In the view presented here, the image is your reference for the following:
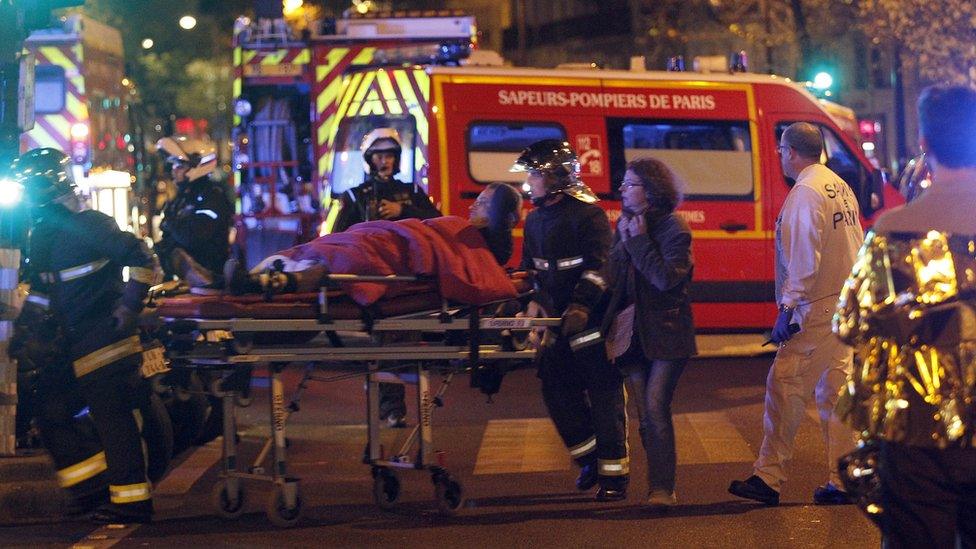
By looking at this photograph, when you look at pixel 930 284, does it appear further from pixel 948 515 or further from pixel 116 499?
pixel 116 499

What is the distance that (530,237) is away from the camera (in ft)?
25.5

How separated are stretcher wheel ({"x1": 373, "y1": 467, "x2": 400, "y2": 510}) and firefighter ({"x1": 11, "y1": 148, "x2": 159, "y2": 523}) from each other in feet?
3.60

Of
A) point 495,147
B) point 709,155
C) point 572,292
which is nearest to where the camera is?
point 572,292

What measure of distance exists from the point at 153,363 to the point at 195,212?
282 centimetres

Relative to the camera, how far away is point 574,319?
288 inches

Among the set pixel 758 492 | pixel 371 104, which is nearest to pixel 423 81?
pixel 371 104

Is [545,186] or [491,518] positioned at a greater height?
[545,186]

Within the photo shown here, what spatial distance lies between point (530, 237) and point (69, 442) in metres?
2.50

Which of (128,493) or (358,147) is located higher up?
(358,147)

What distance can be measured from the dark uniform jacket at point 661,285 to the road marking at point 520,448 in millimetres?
1500

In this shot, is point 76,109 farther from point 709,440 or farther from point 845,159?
point 709,440

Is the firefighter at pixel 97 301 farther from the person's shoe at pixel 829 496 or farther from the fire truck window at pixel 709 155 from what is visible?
the fire truck window at pixel 709 155

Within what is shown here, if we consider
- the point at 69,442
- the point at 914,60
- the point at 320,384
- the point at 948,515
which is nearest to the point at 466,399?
the point at 320,384

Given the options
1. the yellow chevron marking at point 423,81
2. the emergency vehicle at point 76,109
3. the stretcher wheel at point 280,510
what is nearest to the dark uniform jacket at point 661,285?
the stretcher wheel at point 280,510
